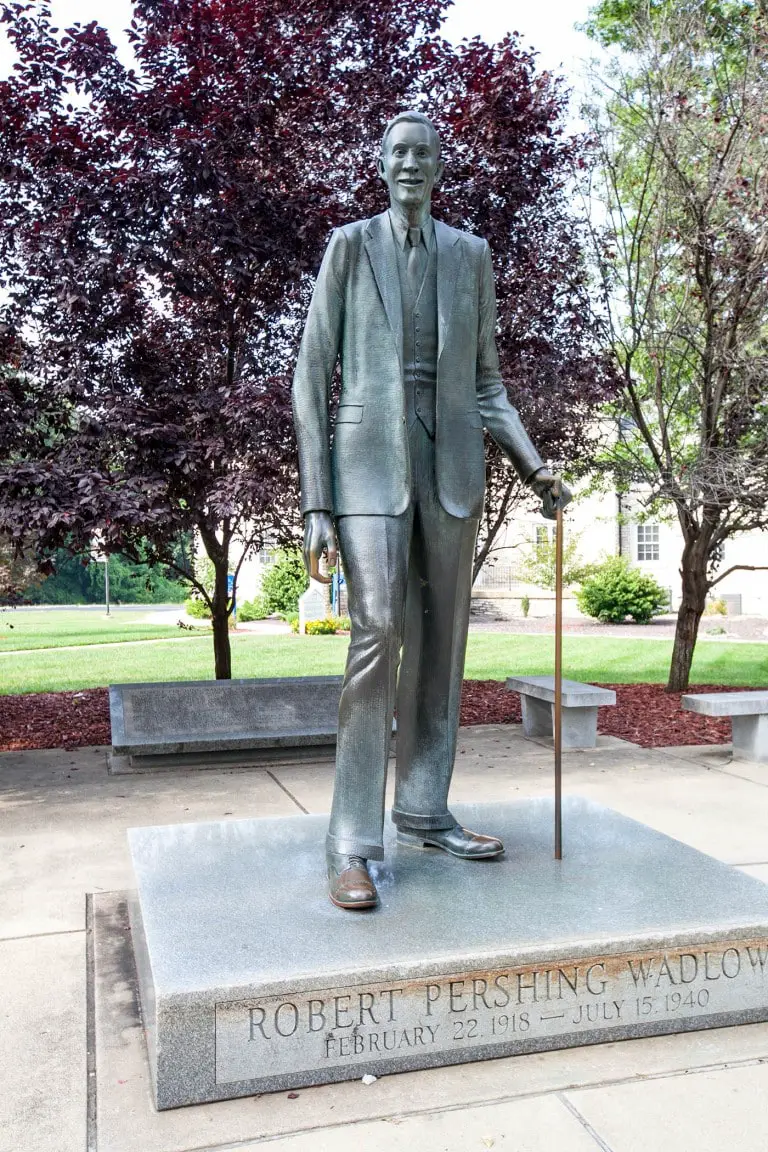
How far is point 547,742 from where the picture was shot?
28.7ft

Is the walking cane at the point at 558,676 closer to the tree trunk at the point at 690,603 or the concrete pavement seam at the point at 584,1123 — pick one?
the concrete pavement seam at the point at 584,1123

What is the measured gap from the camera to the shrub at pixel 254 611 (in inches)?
1178

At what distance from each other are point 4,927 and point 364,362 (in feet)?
8.79

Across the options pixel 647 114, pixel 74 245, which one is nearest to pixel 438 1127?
pixel 74 245

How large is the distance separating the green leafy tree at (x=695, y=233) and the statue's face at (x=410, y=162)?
618 centimetres

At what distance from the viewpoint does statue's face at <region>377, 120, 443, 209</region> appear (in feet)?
12.4

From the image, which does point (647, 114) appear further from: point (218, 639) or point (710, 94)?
point (218, 639)

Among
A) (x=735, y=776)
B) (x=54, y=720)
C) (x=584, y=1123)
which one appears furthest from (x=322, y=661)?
(x=584, y=1123)

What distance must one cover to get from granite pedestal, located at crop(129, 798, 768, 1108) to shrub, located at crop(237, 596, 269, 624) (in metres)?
26.1

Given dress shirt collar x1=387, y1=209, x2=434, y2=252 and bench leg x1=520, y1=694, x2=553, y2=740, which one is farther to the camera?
bench leg x1=520, y1=694, x2=553, y2=740

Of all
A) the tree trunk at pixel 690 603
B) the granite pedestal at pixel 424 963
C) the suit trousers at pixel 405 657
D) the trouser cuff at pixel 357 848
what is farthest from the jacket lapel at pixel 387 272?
the tree trunk at pixel 690 603

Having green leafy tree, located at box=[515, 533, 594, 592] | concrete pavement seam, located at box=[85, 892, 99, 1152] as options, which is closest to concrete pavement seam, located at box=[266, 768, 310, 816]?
concrete pavement seam, located at box=[85, 892, 99, 1152]

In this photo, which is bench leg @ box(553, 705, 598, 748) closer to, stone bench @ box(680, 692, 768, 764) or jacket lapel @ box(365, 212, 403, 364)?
stone bench @ box(680, 692, 768, 764)

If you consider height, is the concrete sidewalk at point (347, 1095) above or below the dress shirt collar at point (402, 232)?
below
